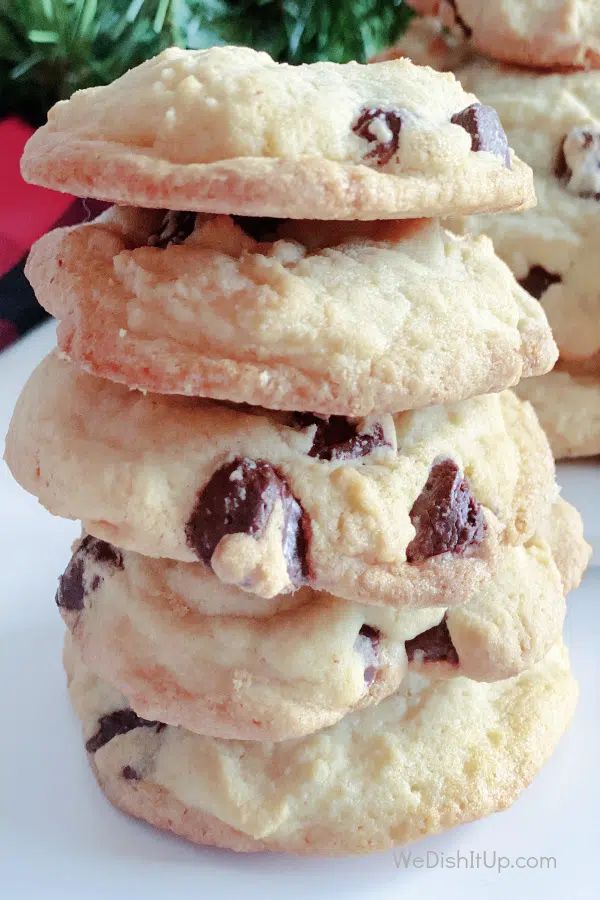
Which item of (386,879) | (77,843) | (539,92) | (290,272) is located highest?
(290,272)

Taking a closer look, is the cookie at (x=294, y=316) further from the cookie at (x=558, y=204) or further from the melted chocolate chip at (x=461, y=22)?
the melted chocolate chip at (x=461, y=22)

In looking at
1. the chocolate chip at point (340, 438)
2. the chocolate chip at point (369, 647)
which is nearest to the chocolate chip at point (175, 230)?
the chocolate chip at point (340, 438)

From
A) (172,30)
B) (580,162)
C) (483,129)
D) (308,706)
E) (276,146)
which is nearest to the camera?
Answer: (276,146)

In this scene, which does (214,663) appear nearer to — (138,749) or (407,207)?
(138,749)

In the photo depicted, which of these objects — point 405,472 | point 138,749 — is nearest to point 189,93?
point 405,472

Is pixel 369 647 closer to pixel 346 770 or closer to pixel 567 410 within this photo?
pixel 346 770

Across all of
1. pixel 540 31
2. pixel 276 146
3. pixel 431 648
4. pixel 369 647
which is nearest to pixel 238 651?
pixel 369 647
